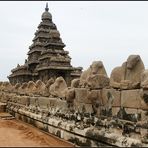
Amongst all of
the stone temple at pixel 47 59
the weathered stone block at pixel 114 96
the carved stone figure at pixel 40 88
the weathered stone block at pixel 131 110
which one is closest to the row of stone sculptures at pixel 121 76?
the weathered stone block at pixel 114 96

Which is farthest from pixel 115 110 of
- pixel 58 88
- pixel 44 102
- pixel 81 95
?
pixel 44 102

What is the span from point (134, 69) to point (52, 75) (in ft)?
90.8

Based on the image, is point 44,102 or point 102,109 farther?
point 44,102

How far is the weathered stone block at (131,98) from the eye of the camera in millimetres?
6316

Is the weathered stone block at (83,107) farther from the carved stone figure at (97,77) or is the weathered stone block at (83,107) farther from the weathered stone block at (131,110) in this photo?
the weathered stone block at (131,110)

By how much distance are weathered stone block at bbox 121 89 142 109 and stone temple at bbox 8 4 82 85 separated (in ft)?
87.6

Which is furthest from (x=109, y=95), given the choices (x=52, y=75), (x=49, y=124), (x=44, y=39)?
(x=44, y=39)

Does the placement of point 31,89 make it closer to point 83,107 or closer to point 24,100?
point 24,100

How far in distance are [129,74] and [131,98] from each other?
0.72 meters

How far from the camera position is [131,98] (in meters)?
6.55

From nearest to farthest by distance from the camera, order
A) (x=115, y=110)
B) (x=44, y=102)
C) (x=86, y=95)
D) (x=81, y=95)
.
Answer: (x=115, y=110) < (x=86, y=95) < (x=81, y=95) < (x=44, y=102)

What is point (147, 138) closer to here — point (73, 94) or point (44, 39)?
point (73, 94)

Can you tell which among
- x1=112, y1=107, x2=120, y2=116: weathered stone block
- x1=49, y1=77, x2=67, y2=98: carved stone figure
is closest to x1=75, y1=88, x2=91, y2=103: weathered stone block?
x1=112, y1=107, x2=120, y2=116: weathered stone block

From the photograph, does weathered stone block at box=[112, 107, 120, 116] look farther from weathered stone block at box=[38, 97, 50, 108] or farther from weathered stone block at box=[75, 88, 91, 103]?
weathered stone block at box=[38, 97, 50, 108]
